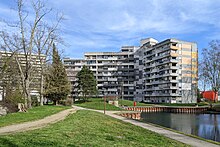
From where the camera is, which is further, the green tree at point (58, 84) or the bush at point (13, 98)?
the green tree at point (58, 84)

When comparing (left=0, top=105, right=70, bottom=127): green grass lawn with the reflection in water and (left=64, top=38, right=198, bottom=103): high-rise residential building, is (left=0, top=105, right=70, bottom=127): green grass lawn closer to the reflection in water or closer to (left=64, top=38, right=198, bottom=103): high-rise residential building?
the reflection in water

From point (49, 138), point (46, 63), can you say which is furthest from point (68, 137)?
point (46, 63)

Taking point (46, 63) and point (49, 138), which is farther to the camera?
point (46, 63)

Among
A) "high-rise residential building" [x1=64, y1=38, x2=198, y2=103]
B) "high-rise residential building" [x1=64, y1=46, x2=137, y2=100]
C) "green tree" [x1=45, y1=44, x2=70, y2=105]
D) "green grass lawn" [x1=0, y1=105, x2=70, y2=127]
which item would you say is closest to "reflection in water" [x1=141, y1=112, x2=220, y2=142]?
"green grass lawn" [x1=0, y1=105, x2=70, y2=127]

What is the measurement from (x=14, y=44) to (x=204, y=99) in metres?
68.2

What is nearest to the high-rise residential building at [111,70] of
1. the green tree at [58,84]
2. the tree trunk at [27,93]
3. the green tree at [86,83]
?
the green tree at [86,83]

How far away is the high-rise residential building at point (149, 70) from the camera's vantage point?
78.2m

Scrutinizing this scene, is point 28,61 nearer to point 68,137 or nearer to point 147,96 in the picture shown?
point 68,137

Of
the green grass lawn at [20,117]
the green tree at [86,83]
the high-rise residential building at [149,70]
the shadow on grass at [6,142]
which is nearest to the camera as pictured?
the shadow on grass at [6,142]

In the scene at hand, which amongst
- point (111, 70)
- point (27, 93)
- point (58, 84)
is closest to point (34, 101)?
point (58, 84)

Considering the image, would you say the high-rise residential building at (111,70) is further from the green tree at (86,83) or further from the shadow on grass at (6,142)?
the shadow on grass at (6,142)

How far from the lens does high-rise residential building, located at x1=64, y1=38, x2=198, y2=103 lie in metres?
78.2

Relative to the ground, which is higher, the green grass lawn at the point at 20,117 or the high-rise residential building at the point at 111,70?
the high-rise residential building at the point at 111,70

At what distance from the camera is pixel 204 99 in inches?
3108
